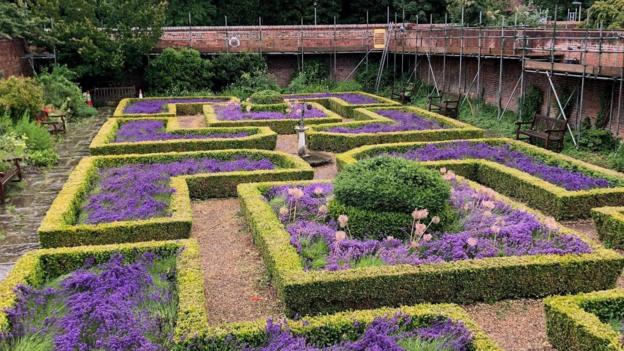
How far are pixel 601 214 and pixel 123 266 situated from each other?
6.28m

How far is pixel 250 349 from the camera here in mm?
4613

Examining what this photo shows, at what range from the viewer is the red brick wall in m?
18.7

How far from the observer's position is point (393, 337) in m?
4.71

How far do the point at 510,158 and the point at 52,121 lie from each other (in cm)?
1258

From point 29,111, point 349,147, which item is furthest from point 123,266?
point 29,111

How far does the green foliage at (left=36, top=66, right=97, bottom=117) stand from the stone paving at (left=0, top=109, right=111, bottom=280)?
4.03 metres

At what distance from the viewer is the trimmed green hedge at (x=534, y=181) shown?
28.4ft

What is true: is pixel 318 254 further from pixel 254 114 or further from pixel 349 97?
pixel 349 97

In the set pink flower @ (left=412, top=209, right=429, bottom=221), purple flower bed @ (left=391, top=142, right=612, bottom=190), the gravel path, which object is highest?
pink flower @ (left=412, top=209, right=429, bottom=221)

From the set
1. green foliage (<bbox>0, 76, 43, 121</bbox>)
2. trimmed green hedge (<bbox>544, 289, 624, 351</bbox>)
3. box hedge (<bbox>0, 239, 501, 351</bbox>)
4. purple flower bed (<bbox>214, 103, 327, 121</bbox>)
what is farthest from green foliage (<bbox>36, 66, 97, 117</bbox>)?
trimmed green hedge (<bbox>544, 289, 624, 351</bbox>)

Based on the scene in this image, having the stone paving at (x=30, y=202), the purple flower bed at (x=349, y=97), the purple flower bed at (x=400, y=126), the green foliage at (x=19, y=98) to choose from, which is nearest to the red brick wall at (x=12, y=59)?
the green foliage at (x=19, y=98)

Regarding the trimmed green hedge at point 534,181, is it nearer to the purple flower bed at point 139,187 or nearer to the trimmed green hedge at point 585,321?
the purple flower bed at point 139,187

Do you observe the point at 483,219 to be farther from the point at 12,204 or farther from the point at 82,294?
the point at 12,204

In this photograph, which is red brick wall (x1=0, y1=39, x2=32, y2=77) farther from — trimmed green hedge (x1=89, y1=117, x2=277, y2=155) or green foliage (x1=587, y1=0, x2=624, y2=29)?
green foliage (x1=587, y1=0, x2=624, y2=29)
